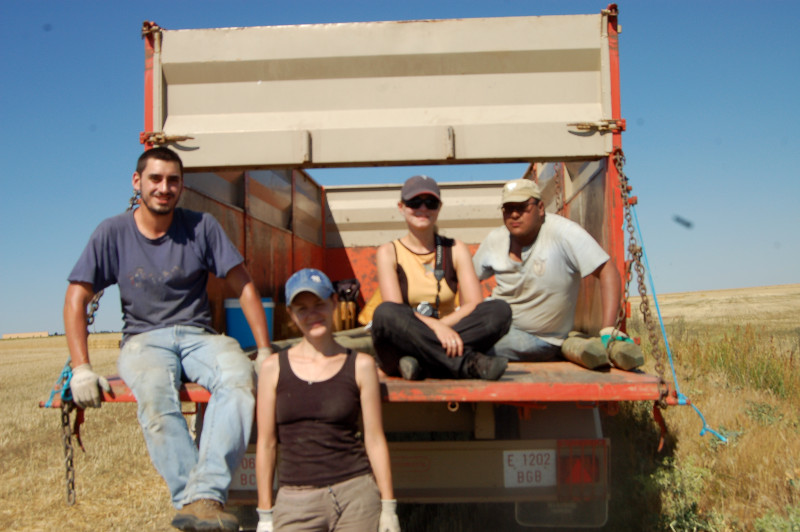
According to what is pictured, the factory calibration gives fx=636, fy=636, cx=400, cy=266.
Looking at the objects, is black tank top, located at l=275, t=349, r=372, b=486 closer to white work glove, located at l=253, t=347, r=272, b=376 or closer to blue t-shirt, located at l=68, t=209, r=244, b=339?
white work glove, located at l=253, t=347, r=272, b=376

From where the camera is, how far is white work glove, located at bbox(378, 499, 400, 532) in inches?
87.4

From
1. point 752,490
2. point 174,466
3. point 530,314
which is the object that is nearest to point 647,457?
point 752,490

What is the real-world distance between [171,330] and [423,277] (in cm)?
127

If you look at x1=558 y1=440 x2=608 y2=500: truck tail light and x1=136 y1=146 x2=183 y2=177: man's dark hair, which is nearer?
x1=558 y1=440 x2=608 y2=500: truck tail light

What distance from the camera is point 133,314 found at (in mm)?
3090

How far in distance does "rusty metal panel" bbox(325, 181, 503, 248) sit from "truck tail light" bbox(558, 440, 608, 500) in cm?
421

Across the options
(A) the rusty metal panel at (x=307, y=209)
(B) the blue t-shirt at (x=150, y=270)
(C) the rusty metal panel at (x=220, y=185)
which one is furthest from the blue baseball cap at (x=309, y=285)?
(A) the rusty metal panel at (x=307, y=209)

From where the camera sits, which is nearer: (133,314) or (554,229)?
(133,314)

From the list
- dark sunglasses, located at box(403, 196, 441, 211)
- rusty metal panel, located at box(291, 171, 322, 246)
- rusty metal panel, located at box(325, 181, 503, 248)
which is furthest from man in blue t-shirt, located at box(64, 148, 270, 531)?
rusty metal panel, located at box(325, 181, 503, 248)

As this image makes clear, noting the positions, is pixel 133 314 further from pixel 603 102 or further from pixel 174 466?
pixel 603 102

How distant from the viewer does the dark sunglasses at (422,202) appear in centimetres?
326

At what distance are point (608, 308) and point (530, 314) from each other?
0.44m

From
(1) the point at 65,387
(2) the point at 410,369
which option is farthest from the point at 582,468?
(1) the point at 65,387

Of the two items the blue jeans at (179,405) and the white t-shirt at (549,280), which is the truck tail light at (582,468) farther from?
the blue jeans at (179,405)
